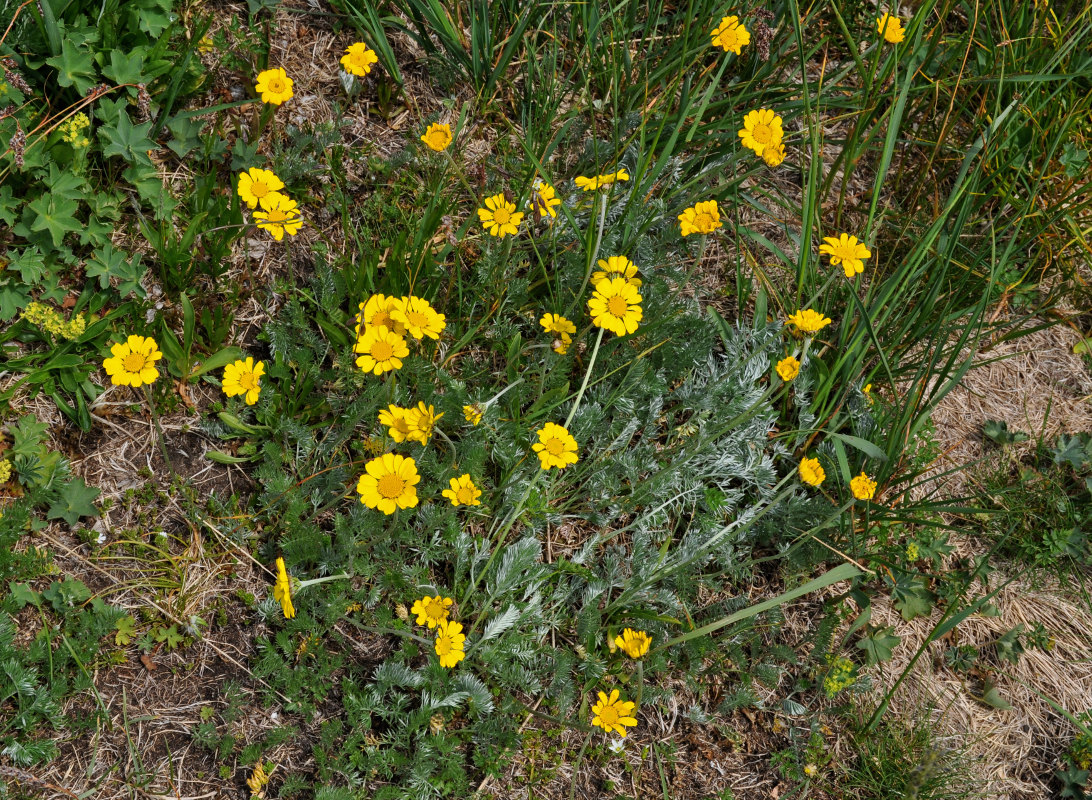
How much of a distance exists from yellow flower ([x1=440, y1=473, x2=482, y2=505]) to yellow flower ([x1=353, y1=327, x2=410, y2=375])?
34cm

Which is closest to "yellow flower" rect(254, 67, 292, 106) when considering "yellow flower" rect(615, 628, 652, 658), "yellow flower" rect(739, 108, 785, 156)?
"yellow flower" rect(739, 108, 785, 156)

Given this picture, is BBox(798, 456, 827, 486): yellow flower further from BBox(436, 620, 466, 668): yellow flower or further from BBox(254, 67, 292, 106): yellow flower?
BBox(254, 67, 292, 106): yellow flower

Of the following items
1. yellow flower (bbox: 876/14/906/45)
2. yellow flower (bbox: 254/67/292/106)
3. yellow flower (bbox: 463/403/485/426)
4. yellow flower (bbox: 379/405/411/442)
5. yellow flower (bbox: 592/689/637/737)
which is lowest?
yellow flower (bbox: 592/689/637/737)

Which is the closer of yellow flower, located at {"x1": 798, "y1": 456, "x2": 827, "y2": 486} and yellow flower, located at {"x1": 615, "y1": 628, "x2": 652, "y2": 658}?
yellow flower, located at {"x1": 615, "y1": 628, "x2": 652, "y2": 658}

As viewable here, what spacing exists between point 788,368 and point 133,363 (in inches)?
68.4

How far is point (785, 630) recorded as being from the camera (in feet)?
8.43

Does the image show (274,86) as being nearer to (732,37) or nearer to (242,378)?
(242,378)

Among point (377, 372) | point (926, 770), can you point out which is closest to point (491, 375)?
point (377, 372)

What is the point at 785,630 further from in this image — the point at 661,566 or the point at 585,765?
the point at 585,765

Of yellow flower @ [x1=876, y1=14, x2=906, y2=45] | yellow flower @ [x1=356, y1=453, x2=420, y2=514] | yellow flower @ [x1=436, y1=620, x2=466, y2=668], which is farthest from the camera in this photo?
yellow flower @ [x1=876, y1=14, x2=906, y2=45]

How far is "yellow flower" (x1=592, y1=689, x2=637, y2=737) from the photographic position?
2.07 metres

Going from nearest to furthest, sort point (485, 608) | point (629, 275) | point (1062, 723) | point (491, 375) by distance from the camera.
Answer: point (485, 608), point (629, 275), point (491, 375), point (1062, 723)

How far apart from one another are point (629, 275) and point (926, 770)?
63.9 inches

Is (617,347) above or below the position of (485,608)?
above
